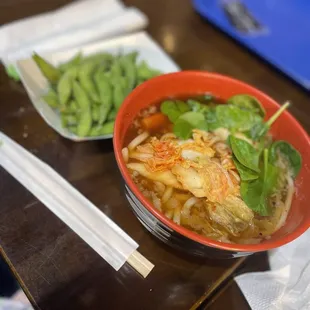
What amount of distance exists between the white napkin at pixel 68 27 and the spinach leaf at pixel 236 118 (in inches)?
18.8

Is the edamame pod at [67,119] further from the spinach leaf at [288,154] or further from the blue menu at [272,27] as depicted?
the blue menu at [272,27]

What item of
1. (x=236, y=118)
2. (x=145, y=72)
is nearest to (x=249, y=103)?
(x=236, y=118)

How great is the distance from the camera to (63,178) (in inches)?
33.6

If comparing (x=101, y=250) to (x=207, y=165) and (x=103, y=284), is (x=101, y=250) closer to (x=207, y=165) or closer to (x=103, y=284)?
(x=103, y=284)

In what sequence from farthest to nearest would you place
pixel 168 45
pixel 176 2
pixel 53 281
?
pixel 176 2 → pixel 168 45 → pixel 53 281

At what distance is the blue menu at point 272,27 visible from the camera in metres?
1.25

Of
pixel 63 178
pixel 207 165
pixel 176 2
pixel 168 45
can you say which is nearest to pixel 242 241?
pixel 207 165

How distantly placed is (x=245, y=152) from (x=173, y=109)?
177mm

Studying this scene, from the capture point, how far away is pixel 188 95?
0.93 meters

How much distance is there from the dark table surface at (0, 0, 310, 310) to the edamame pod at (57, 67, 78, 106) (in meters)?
0.07

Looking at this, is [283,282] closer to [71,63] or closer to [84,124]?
[84,124]

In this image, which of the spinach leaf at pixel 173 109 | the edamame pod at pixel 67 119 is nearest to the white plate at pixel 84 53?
the edamame pod at pixel 67 119

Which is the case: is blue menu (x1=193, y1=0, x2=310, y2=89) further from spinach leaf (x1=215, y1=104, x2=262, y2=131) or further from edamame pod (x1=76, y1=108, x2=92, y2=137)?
edamame pod (x1=76, y1=108, x2=92, y2=137)

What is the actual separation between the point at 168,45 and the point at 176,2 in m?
0.24
